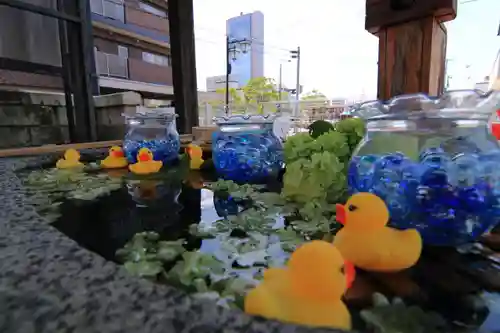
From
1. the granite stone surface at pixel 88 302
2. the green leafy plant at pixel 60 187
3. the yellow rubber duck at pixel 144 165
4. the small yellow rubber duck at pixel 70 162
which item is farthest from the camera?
the small yellow rubber duck at pixel 70 162

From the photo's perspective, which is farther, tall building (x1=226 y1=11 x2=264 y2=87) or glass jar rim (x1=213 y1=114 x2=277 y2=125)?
tall building (x1=226 y1=11 x2=264 y2=87)

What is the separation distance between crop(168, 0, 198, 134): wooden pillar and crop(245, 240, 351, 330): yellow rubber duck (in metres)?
2.21

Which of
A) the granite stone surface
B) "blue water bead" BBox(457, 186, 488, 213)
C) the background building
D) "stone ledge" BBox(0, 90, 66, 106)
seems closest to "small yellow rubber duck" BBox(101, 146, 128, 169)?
the granite stone surface

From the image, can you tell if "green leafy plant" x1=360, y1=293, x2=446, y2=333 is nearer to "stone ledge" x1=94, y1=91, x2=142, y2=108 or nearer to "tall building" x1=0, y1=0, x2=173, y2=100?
"stone ledge" x1=94, y1=91, x2=142, y2=108

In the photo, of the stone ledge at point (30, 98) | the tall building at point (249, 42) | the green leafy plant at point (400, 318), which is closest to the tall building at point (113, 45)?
the stone ledge at point (30, 98)

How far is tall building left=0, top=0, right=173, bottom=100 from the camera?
8.84ft

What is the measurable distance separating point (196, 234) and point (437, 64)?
1.01 meters

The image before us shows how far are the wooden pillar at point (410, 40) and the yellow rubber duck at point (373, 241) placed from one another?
0.81 metres

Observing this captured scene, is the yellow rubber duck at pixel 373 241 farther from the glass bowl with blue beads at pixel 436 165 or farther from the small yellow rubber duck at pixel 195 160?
the small yellow rubber duck at pixel 195 160

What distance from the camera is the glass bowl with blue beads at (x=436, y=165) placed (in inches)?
15.4

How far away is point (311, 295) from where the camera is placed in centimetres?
23

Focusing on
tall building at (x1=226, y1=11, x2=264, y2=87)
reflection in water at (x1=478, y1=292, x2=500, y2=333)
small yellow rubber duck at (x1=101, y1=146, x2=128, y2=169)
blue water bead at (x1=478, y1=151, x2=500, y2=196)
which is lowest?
reflection in water at (x1=478, y1=292, x2=500, y2=333)

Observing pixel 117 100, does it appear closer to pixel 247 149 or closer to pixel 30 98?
pixel 30 98

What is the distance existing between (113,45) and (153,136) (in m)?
5.16
